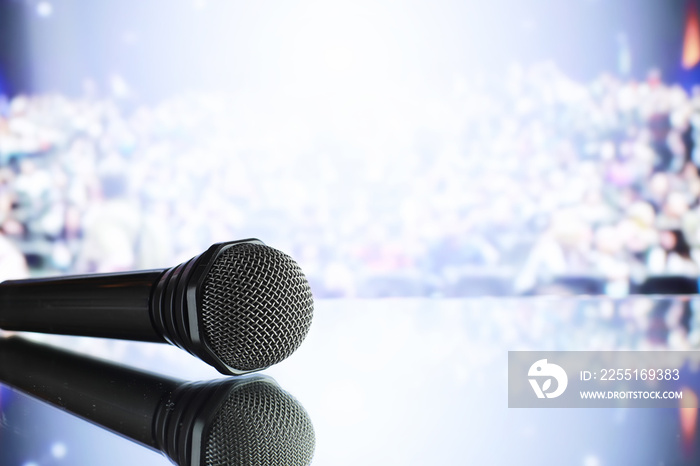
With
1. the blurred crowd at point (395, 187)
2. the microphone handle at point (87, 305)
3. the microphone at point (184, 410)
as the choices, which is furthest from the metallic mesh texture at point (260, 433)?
the blurred crowd at point (395, 187)

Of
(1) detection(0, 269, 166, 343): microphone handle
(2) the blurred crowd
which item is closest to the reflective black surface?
(1) detection(0, 269, 166, 343): microphone handle

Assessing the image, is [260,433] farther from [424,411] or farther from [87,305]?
[87,305]

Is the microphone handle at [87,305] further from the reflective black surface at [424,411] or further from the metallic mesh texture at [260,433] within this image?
the metallic mesh texture at [260,433]

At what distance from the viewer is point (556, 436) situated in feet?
2.26

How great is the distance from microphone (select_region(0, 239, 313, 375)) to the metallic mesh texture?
0.08m

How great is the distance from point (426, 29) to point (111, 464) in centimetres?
314

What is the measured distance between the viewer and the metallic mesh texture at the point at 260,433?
0.62m

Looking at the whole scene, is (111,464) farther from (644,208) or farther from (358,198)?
(644,208)

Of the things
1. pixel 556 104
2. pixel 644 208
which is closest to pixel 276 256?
pixel 556 104

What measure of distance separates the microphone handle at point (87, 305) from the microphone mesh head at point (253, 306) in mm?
169

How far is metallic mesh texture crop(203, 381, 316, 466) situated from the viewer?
620mm

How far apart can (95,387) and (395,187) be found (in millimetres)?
2550

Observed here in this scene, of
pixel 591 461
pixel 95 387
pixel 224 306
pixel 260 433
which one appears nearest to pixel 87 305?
pixel 95 387

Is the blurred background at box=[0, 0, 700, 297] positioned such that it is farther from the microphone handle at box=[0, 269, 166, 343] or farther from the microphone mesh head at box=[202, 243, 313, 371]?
the microphone mesh head at box=[202, 243, 313, 371]
